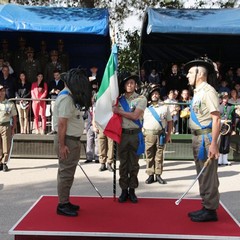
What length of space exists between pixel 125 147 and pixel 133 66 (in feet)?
40.8

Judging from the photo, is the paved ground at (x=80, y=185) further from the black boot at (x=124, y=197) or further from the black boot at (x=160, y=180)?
the black boot at (x=124, y=197)

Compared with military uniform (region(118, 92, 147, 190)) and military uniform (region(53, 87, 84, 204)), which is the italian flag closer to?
military uniform (region(118, 92, 147, 190))

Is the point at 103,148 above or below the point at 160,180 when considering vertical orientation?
above

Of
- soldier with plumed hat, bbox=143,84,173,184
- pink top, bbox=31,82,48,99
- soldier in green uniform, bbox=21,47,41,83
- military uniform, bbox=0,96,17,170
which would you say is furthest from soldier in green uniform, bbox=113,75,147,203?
soldier in green uniform, bbox=21,47,41,83

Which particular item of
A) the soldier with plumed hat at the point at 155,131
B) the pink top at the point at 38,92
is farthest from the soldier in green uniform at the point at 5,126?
the soldier with plumed hat at the point at 155,131

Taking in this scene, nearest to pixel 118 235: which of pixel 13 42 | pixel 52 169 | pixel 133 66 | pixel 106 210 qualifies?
pixel 106 210

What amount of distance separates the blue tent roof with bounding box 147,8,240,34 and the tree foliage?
4441mm

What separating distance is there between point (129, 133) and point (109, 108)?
434 millimetres

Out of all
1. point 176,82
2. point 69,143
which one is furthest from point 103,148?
point 176,82

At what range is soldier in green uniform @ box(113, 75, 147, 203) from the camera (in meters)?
5.80

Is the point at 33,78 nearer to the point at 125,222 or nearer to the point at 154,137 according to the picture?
the point at 154,137

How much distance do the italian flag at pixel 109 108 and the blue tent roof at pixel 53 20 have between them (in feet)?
19.0

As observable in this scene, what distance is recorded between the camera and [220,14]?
12.2 m

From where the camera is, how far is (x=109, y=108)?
5844mm
